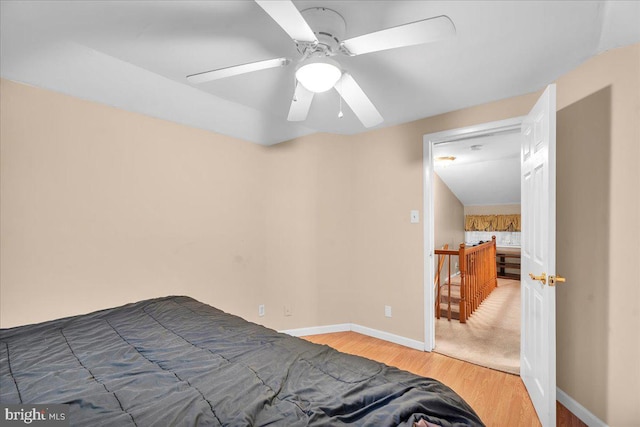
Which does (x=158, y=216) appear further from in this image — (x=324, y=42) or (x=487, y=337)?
(x=487, y=337)

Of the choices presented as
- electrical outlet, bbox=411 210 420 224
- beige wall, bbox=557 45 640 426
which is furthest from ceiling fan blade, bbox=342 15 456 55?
electrical outlet, bbox=411 210 420 224

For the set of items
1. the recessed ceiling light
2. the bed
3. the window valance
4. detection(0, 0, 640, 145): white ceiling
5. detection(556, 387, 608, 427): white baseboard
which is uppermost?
detection(0, 0, 640, 145): white ceiling

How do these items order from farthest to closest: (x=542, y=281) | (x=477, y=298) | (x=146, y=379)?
(x=477, y=298), (x=542, y=281), (x=146, y=379)

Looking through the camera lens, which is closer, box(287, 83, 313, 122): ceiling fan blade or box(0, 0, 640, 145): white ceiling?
box(0, 0, 640, 145): white ceiling

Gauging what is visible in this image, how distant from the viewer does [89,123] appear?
7.02 ft

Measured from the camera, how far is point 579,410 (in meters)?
1.84

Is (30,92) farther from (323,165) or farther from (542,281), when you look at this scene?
(542,281)

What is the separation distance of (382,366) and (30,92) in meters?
2.60

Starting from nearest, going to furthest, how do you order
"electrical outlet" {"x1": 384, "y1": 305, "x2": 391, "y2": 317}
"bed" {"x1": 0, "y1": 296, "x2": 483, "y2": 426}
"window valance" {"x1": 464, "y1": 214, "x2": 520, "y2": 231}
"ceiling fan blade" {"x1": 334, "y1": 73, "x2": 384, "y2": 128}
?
"bed" {"x1": 0, "y1": 296, "x2": 483, "y2": 426} < "ceiling fan blade" {"x1": 334, "y1": 73, "x2": 384, "y2": 128} < "electrical outlet" {"x1": 384, "y1": 305, "x2": 391, "y2": 317} < "window valance" {"x1": 464, "y1": 214, "x2": 520, "y2": 231}

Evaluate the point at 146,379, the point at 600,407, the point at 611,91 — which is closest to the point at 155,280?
the point at 146,379

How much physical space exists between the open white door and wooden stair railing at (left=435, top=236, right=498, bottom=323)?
54.6 inches

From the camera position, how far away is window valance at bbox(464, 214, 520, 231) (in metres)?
6.45

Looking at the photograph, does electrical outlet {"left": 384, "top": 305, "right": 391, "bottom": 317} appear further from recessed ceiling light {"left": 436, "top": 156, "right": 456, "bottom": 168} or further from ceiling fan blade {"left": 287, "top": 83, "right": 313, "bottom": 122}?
recessed ceiling light {"left": 436, "top": 156, "right": 456, "bottom": 168}

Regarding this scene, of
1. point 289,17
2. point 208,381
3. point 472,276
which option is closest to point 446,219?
point 472,276
